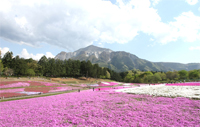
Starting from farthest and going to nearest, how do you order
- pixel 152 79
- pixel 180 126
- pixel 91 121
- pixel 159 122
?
pixel 152 79 < pixel 91 121 < pixel 159 122 < pixel 180 126

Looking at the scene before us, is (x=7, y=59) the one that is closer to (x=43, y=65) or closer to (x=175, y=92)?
(x=43, y=65)

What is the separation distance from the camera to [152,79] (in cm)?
10319

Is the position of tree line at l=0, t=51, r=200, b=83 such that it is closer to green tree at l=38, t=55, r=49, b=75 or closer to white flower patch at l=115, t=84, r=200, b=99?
green tree at l=38, t=55, r=49, b=75

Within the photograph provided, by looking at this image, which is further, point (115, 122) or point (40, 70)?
point (40, 70)

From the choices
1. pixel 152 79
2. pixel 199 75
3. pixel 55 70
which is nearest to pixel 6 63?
pixel 55 70

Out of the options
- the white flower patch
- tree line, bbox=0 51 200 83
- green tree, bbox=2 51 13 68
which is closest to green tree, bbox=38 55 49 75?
tree line, bbox=0 51 200 83

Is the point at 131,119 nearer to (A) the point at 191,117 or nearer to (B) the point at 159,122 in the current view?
(B) the point at 159,122

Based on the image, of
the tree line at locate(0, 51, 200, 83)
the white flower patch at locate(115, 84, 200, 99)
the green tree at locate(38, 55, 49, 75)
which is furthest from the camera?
the green tree at locate(38, 55, 49, 75)

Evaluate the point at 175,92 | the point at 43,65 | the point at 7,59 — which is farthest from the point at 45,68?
the point at 175,92

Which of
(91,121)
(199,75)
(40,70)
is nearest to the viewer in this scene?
(91,121)

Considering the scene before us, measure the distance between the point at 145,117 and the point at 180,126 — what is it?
2940mm

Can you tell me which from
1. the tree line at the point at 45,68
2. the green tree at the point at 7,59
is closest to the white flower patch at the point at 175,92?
the tree line at the point at 45,68

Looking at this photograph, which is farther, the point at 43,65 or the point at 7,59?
the point at 43,65

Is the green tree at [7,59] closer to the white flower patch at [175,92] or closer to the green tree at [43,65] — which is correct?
the green tree at [43,65]
